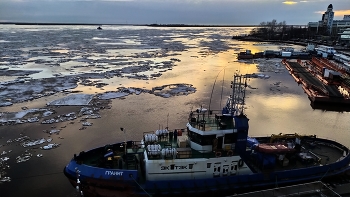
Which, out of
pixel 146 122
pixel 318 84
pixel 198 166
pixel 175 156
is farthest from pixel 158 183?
pixel 318 84

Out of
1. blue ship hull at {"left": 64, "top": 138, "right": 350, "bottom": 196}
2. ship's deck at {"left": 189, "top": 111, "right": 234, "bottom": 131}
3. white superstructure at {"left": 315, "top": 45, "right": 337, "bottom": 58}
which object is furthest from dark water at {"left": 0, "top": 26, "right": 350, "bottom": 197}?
white superstructure at {"left": 315, "top": 45, "right": 337, "bottom": 58}

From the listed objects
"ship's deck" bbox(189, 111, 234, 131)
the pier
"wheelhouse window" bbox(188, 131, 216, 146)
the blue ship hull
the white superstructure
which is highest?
the white superstructure

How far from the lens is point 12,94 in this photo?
25.5m

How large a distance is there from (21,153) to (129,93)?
13.0 metres

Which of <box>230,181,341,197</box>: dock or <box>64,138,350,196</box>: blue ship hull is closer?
<box>230,181,341,197</box>: dock

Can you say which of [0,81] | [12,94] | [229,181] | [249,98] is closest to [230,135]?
[229,181]

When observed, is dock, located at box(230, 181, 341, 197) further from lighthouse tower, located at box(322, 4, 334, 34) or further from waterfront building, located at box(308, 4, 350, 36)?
lighthouse tower, located at box(322, 4, 334, 34)

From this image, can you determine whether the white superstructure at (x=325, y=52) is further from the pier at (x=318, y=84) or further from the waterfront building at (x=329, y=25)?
the waterfront building at (x=329, y=25)

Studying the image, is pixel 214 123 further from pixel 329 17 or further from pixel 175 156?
pixel 329 17

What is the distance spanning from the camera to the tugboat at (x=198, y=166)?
1148cm

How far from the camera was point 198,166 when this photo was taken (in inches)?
465

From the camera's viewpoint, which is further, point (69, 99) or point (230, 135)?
point (69, 99)

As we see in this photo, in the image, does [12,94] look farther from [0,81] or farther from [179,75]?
[179,75]

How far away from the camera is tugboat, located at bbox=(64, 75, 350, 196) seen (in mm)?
11484
